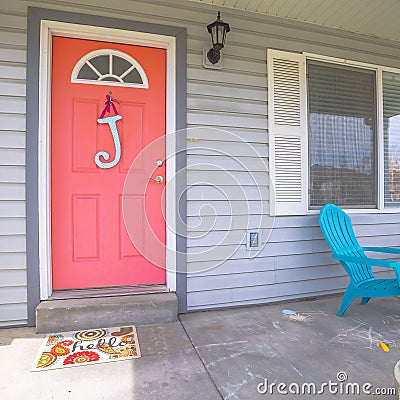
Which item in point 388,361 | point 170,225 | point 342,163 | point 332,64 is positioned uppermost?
point 332,64

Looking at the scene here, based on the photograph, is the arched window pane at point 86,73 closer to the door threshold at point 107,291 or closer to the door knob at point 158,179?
the door knob at point 158,179

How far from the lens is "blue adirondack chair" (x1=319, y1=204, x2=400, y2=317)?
2.25 metres

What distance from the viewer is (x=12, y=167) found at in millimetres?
2148

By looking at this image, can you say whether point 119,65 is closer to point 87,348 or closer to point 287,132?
point 287,132

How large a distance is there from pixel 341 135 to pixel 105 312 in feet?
8.52

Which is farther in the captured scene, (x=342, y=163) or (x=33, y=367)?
(x=342, y=163)

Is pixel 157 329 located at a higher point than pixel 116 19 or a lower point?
lower

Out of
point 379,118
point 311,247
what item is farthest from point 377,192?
point 311,247

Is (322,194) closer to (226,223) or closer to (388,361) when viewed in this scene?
(226,223)

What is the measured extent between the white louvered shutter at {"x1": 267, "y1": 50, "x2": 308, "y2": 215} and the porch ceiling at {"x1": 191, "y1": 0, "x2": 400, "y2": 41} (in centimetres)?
33

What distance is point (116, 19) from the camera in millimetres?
2279

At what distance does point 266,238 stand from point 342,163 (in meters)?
1.09

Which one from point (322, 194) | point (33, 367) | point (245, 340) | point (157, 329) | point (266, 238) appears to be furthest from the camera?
point (322, 194)

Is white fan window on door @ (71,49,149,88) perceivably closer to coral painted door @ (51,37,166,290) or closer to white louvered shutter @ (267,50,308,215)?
coral painted door @ (51,37,166,290)
